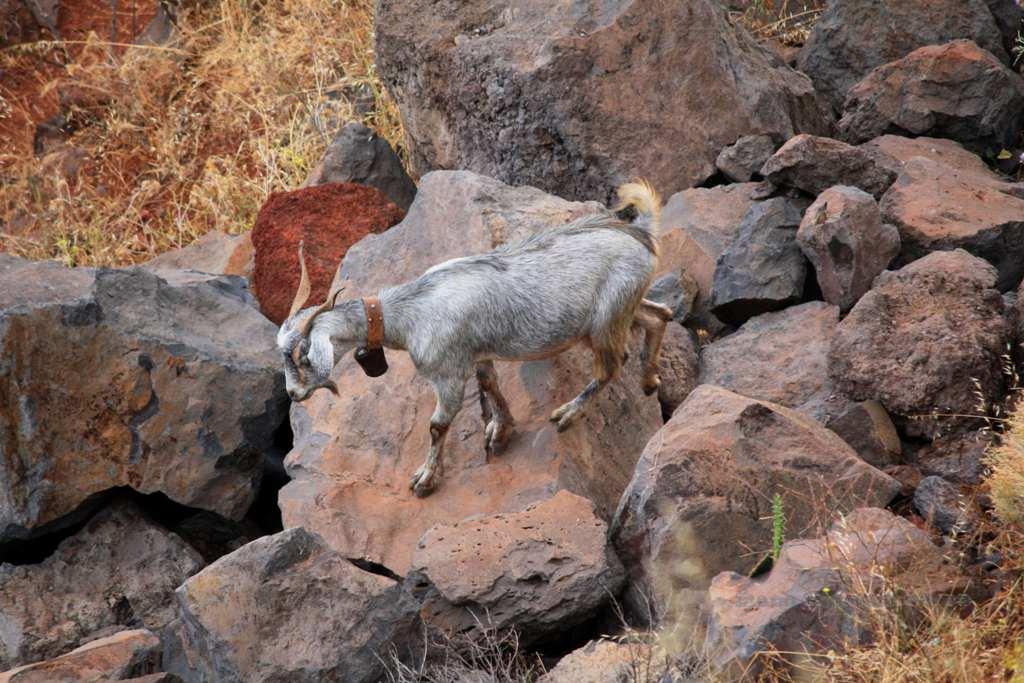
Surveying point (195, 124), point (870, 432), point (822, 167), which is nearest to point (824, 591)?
point (870, 432)

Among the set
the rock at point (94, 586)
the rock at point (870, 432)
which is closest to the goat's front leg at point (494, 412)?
the rock at point (870, 432)

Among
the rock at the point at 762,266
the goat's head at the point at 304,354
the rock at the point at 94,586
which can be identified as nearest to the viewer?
the goat's head at the point at 304,354

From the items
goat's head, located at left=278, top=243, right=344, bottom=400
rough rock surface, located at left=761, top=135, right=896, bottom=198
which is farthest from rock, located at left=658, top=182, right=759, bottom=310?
goat's head, located at left=278, top=243, right=344, bottom=400

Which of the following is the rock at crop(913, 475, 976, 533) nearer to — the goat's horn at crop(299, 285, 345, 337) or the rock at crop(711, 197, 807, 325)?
the rock at crop(711, 197, 807, 325)

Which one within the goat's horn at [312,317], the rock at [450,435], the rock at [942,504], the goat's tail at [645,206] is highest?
the goat's horn at [312,317]

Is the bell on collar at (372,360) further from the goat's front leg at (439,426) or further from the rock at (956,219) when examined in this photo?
the rock at (956,219)

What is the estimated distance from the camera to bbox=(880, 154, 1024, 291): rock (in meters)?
6.68

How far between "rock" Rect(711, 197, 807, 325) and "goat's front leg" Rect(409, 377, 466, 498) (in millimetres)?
1718

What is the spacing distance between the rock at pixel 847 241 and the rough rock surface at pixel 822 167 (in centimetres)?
41

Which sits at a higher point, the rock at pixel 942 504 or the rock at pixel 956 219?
the rock at pixel 956 219

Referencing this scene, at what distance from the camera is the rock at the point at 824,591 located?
4.12 meters

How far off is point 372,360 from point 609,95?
2880mm

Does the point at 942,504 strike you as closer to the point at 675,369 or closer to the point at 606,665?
the point at 606,665

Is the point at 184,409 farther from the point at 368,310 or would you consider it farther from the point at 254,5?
the point at 254,5
